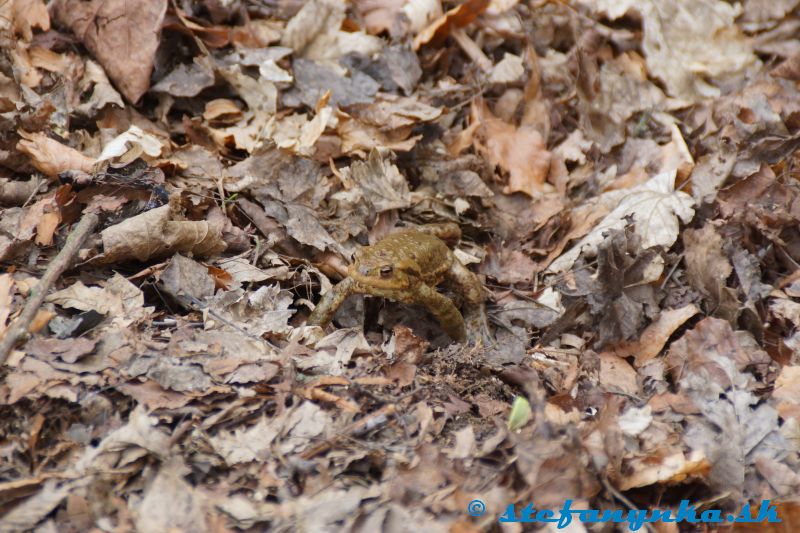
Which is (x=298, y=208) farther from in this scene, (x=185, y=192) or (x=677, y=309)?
(x=677, y=309)

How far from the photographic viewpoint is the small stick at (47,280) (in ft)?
10.6

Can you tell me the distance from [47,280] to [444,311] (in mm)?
2744

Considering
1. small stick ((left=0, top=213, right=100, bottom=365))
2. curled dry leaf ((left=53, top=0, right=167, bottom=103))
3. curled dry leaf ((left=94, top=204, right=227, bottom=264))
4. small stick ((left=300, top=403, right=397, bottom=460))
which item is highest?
curled dry leaf ((left=53, top=0, right=167, bottom=103))

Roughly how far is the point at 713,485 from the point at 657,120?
168 inches

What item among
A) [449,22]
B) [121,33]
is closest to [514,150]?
[449,22]

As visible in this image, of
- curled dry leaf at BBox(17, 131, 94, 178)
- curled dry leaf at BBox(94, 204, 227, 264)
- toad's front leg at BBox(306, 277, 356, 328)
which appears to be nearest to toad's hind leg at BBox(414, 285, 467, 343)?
toad's front leg at BBox(306, 277, 356, 328)

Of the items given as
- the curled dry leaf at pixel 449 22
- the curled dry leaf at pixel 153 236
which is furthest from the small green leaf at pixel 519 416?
the curled dry leaf at pixel 449 22

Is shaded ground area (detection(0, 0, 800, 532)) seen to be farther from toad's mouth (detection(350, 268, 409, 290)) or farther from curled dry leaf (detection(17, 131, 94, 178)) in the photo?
toad's mouth (detection(350, 268, 409, 290))

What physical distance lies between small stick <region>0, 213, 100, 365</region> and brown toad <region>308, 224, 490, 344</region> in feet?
5.11

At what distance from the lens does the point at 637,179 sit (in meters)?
5.80

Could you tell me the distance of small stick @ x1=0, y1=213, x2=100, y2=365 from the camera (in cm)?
323

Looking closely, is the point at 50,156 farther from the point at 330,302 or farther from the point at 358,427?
the point at 358,427

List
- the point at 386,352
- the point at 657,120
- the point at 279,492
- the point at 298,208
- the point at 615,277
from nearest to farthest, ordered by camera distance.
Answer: the point at 279,492 < the point at 386,352 < the point at 615,277 < the point at 298,208 < the point at 657,120

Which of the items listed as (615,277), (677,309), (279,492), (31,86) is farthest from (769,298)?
(31,86)
